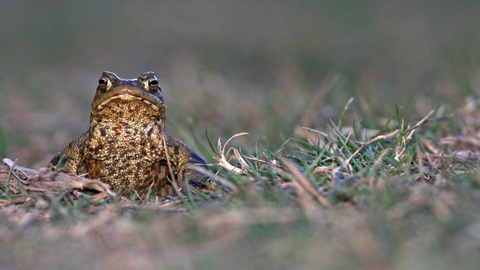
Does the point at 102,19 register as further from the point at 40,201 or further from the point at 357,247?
the point at 357,247

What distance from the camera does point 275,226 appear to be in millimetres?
2207

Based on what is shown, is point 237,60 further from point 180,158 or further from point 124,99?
point 124,99

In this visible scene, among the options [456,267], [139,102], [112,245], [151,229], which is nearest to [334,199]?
[456,267]

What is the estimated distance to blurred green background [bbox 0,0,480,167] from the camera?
5.92 m

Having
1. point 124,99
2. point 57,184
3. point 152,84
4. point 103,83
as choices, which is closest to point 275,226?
point 57,184

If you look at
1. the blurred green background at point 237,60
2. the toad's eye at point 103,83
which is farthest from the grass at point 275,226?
the blurred green background at point 237,60

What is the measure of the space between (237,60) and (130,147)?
755 cm

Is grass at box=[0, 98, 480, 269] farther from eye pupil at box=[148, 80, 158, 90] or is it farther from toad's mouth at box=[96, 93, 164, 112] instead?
eye pupil at box=[148, 80, 158, 90]

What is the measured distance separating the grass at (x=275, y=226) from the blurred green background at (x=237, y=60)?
1515 millimetres

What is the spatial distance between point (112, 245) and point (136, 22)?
43.6 feet

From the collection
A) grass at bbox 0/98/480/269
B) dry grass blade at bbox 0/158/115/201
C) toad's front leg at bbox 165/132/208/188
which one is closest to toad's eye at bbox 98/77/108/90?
toad's front leg at bbox 165/132/208/188

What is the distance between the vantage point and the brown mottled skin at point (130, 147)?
3.48 meters

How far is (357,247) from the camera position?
1947 mm

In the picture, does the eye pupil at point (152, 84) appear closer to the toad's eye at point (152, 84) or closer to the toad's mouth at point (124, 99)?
the toad's eye at point (152, 84)
